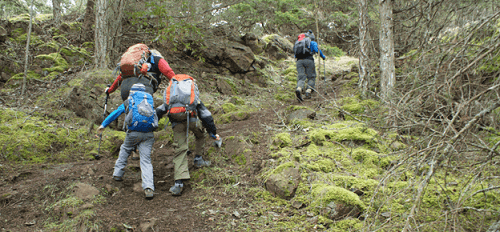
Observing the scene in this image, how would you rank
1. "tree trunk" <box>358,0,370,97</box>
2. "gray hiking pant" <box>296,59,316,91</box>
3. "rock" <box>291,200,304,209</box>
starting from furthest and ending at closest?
"gray hiking pant" <box>296,59,316,91</box>, "tree trunk" <box>358,0,370,97</box>, "rock" <box>291,200,304,209</box>

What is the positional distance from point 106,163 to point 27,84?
18.2ft

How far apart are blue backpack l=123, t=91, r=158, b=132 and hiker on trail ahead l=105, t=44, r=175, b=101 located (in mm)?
417

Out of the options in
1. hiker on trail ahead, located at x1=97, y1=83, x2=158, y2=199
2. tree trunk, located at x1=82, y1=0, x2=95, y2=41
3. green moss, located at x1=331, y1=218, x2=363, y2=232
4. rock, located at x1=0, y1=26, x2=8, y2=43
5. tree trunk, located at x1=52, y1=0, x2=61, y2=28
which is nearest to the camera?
green moss, located at x1=331, y1=218, x2=363, y2=232

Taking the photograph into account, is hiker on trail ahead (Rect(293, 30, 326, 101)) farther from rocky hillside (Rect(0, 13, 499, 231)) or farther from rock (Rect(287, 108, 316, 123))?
rock (Rect(287, 108, 316, 123))

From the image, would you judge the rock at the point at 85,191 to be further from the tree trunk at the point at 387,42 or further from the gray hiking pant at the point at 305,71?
the gray hiking pant at the point at 305,71

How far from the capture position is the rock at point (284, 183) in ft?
13.4

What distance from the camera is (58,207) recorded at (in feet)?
12.6

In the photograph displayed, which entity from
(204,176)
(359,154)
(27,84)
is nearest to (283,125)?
(359,154)

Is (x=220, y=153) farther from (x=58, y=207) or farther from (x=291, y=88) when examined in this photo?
(x=291, y=88)

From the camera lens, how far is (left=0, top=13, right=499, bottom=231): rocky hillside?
3.51 meters

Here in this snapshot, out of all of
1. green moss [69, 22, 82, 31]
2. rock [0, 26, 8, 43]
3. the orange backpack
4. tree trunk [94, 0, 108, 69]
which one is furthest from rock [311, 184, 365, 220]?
green moss [69, 22, 82, 31]

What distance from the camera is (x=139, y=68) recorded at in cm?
477

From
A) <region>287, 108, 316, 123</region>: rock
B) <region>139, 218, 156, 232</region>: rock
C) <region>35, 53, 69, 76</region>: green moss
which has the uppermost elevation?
<region>35, 53, 69, 76</region>: green moss

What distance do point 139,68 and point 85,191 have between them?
2131 millimetres
